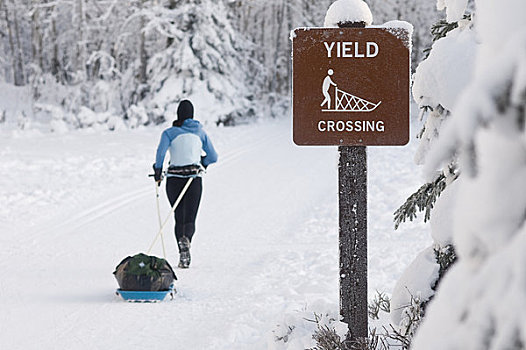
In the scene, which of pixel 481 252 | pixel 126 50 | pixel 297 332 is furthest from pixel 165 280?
pixel 126 50

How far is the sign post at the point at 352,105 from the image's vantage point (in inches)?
169

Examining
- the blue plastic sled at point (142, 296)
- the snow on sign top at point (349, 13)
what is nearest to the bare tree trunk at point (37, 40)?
the blue plastic sled at point (142, 296)

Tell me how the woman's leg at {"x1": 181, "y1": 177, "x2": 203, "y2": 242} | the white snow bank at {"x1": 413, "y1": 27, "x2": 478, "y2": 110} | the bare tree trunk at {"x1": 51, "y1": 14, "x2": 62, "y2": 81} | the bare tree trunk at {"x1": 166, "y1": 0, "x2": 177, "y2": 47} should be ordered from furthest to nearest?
the bare tree trunk at {"x1": 51, "y1": 14, "x2": 62, "y2": 81} < the bare tree trunk at {"x1": 166, "y1": 0, "x2": 177, "y2": 47} < the woman's leg at {"x1": 181, "y1": 177, "x2": 203, "y2": 242} < the white snow bank at {"x1": 413, "y1": 27, "x2": 478, "y2": 110}

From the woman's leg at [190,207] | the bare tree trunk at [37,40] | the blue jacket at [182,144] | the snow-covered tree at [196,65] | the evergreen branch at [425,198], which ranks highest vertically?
the bare tree trunk at [37,40]

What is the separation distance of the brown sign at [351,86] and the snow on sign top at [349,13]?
0.09 metres

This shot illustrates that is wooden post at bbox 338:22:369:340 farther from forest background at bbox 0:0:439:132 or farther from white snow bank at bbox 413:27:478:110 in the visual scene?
forest background at bbox 0:0:439:132

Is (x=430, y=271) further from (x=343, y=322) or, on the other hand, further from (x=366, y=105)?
(x=366, y=105)

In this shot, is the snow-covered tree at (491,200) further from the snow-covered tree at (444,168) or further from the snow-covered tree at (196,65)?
the snow-covered tree at (196,65)

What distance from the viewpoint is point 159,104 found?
28.3 metres

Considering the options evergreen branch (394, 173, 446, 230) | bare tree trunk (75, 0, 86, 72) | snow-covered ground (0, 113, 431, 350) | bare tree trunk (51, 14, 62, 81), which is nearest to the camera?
evergreen branch (394, 173, 446, 230)

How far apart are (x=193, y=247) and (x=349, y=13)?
5.67 meters

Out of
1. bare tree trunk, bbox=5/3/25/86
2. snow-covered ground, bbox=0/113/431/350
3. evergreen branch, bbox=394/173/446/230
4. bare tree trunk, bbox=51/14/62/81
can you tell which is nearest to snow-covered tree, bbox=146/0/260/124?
snow-covered ground, bbox=0/113/431/350

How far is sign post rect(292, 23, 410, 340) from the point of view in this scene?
4.29 metres

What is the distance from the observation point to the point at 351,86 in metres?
4.30
